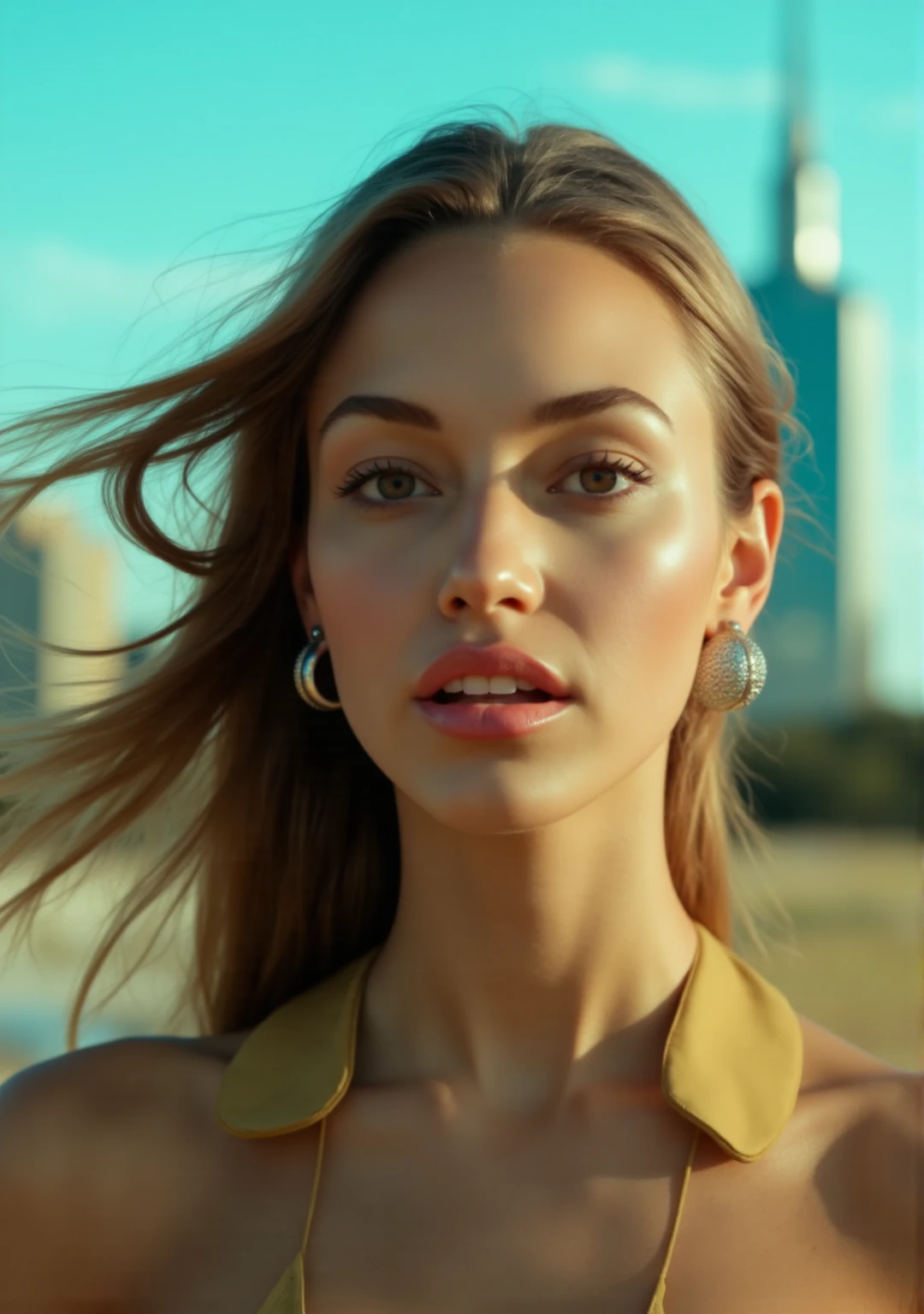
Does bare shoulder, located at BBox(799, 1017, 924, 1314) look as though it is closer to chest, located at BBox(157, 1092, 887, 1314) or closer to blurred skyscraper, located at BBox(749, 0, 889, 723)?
chest, located at BBox(157, 1092, 887, 1314)

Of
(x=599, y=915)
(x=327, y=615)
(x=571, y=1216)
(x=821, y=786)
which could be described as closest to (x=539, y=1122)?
(x=571, y=1216)

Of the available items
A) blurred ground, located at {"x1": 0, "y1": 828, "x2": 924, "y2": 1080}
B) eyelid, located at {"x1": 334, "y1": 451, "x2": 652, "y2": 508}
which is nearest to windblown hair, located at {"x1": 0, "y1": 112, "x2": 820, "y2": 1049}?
blurred ground, located at {"x1": 0, "y1": 828, "x2": 924, "y2": 1080}

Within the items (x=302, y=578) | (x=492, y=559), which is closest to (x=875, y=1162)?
(x=492, y=559)

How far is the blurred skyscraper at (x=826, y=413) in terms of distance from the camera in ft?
168

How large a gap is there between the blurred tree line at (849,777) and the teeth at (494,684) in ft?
95.2

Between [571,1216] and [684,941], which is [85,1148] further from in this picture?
[684,941]

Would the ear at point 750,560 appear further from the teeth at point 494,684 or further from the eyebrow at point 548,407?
the teeth at point 494,684

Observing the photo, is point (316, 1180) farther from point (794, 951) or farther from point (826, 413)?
point (826, 413)

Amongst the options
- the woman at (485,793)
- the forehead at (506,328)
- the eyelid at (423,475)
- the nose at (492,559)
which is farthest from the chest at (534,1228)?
the forehead at (506,328)

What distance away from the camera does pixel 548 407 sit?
2.19 m

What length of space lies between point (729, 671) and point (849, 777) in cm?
3226

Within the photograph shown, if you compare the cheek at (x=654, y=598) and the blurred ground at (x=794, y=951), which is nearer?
the cheek at (x=654, y=598)

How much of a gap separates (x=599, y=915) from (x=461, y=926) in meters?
0.21

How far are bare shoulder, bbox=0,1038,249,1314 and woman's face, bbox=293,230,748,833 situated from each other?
2.12ft
